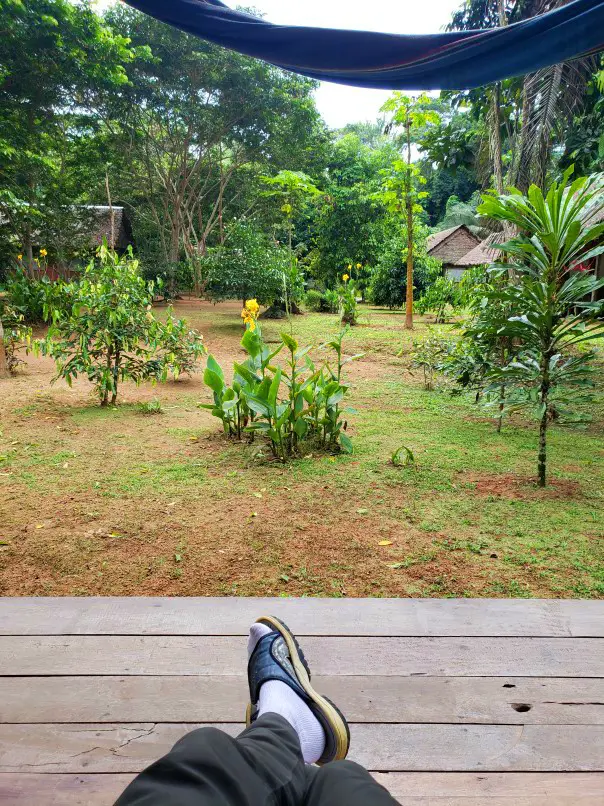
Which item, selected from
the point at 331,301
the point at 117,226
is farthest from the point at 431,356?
the point at 117,226

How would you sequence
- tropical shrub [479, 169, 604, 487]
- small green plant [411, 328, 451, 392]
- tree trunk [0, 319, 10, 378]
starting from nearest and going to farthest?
tropical shrub [479, 169, 604, 487] → small green plant [411, 328, 451, 392] → tree trunk [0, 319, 10, 378]

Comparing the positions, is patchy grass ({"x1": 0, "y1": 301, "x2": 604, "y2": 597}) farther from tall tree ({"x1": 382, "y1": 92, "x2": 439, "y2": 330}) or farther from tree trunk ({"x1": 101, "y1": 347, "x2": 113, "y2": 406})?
tall tree ({"x1": 382, "y1": 92, "x2": 439, "y2": 330})

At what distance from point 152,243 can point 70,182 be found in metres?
5.87

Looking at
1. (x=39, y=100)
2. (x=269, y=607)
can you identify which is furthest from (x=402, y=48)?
(x=39, y=100)

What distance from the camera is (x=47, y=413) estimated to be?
423 cm

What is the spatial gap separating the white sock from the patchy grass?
0.81m

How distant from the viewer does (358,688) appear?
1148 mm

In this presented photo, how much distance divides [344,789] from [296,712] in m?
0.29

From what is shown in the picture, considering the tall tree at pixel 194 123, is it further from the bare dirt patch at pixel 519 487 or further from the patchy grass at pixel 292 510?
the bare dirt patch at pixel 519 487

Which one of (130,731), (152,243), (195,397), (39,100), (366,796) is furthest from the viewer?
(152,243)

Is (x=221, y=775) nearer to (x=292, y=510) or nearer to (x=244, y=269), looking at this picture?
(x=292, y=510)

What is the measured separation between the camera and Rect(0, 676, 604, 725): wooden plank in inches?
42.1

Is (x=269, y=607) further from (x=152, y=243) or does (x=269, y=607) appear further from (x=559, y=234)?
(x=152, y=243)

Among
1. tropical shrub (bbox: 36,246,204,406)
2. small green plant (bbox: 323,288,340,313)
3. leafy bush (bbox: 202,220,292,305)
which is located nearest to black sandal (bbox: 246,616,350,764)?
tropical shrub (bbox: 36,246,204,406)
